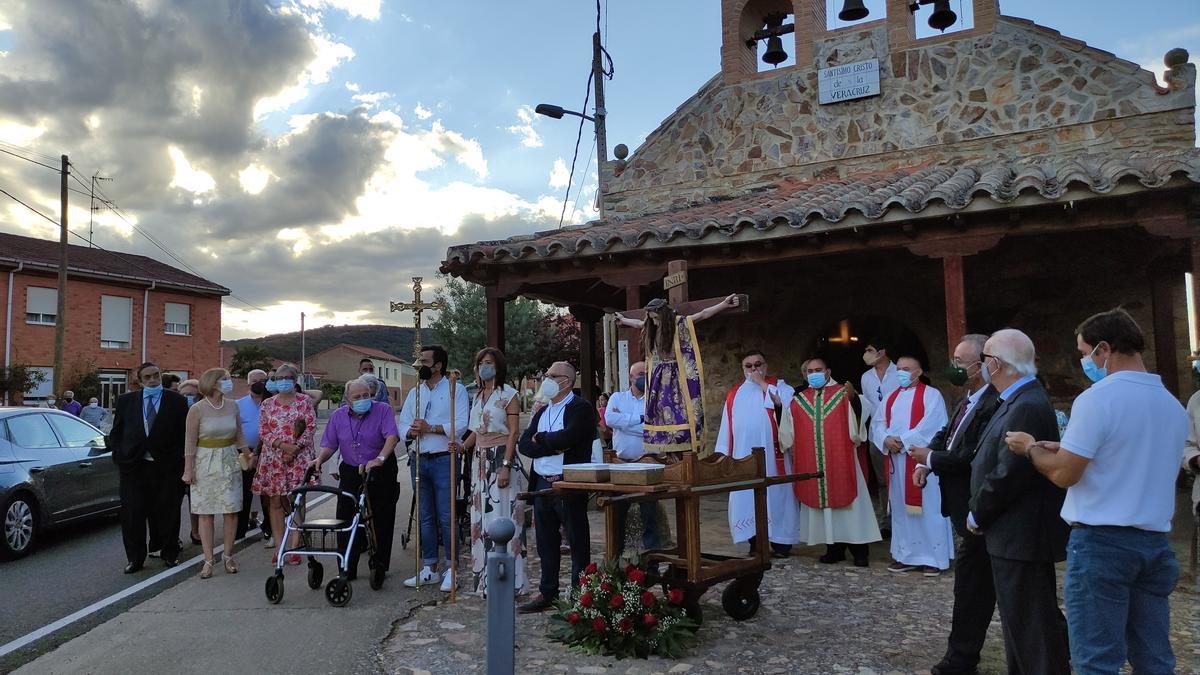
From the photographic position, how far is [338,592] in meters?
5.66

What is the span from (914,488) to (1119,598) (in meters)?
3.42

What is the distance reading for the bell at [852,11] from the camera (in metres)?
9.96

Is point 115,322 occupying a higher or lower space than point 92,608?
higher

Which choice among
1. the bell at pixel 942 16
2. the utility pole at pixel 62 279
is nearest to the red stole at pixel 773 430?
the bell at pixel 942 16

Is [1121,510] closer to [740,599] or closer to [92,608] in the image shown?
[740,599]

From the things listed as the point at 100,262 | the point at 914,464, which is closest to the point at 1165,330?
the point at 914,464

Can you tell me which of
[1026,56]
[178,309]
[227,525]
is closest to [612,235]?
[227,525]

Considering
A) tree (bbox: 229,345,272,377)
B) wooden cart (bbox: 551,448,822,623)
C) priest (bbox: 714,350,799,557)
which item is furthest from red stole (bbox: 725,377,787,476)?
tree (bbox: 229,345,272,377)

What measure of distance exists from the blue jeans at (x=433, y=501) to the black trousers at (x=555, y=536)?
41.6 inches

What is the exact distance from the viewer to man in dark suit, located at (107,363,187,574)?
694cm

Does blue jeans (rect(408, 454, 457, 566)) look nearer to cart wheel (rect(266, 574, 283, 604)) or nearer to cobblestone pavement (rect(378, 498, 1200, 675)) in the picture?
cobblestone pavement (rect(378, 498, 1200, 675))

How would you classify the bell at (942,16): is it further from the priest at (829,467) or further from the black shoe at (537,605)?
the black shoe at (537,605)

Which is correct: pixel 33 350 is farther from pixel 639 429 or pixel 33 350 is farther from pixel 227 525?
pixel 639 429

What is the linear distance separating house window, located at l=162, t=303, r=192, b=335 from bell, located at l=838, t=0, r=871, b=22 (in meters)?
28.0
